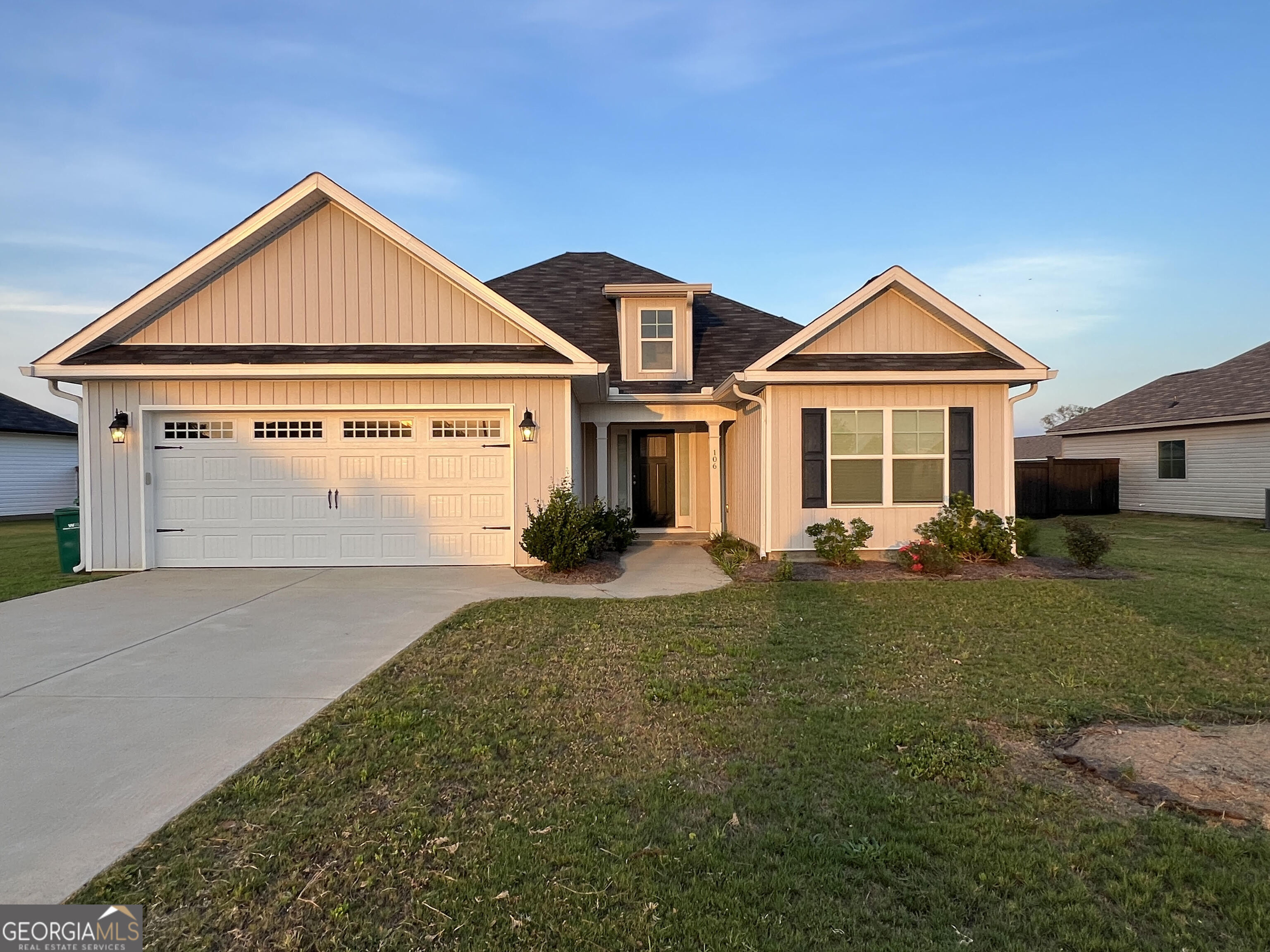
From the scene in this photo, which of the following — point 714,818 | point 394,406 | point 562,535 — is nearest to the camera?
point 714,818

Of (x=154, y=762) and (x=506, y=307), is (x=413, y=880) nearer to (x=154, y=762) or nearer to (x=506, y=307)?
(x=154, y=762)

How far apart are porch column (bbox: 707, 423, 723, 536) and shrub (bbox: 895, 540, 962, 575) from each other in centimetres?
427

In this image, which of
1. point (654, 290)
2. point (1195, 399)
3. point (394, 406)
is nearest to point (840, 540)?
point (654, 290)

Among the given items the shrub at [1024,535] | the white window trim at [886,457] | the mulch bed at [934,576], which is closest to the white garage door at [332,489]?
the mulch bed at [934,576]

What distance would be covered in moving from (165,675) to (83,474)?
6.49 metres

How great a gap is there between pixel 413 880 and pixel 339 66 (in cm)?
1304

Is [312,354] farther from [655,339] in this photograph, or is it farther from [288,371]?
[655,339]

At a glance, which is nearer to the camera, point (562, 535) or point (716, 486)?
point (562, 535)

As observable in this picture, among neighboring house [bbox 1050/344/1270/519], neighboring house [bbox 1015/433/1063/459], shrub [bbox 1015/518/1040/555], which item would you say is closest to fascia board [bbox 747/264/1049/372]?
shrub [bbox 1015/518/1040/555]

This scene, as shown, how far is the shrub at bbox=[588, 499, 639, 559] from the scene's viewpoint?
1006 centimetres

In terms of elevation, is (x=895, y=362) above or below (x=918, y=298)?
below

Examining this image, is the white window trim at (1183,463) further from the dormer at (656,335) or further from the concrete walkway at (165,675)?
the concrete walkway at (165,675)

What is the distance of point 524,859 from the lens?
271 centimetres

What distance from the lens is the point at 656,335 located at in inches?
526
